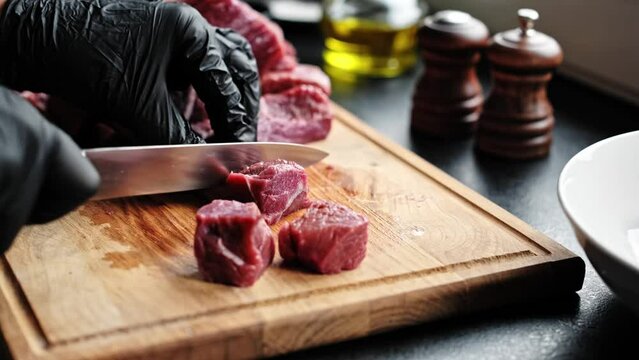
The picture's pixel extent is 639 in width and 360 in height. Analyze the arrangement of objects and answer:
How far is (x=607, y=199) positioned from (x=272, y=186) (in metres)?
0.53

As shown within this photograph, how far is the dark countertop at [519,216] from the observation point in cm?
124

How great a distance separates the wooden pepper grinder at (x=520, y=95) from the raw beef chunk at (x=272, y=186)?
0.56 m

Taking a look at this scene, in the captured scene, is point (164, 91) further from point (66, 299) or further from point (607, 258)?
point (607, 258)

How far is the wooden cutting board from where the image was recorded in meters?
1.16

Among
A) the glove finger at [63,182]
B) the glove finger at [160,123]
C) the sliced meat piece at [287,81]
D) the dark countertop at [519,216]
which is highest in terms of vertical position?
the glove finger at [63,182]

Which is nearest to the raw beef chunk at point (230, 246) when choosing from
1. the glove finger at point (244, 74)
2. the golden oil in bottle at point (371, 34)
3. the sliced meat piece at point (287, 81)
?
the glove finger at point (244, 74)

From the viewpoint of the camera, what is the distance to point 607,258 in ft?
3.68

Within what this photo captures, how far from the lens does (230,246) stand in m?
1.29

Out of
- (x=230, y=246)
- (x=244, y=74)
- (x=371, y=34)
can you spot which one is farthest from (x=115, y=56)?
(x=371, y=34)

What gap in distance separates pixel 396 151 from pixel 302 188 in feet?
1.13

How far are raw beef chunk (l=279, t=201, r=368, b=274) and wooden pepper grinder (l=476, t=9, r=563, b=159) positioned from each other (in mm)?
654

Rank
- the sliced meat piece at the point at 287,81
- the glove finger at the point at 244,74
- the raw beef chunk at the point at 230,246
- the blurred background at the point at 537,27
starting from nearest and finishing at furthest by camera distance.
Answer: the raw beef chunk at the point at 230,246
the glove finger at the point at 244,74
the sliced meat piece at the point at 287,81
the blurred background at the point at 537,27

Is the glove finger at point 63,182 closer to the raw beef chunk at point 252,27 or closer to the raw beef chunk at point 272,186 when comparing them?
the raw beef chunk at point 272,186

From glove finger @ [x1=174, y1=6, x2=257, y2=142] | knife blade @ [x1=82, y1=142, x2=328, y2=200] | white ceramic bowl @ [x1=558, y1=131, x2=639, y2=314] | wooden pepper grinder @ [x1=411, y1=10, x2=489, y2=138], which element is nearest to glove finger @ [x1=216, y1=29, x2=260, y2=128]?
glove finger @ [x1=174, y1=6, x2=257, y2=142]
